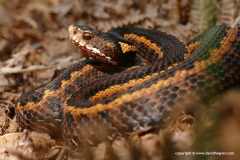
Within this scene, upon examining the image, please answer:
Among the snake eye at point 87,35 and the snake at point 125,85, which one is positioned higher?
the snake eye at point 87,35

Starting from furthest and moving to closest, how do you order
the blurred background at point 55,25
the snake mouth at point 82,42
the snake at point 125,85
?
the blurred background at point 55,25, the snake mouth at point 82,42, the snake at point 125,85

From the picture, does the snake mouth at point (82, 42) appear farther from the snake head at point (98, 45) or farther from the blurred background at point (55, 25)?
the blurred background at point (55, 25)

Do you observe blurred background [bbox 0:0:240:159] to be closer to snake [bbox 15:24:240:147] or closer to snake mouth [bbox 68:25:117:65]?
Result: snake [bbox 15:24:240:147]

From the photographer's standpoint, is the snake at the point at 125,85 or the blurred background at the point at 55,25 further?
the blurred background at the point at 55,25

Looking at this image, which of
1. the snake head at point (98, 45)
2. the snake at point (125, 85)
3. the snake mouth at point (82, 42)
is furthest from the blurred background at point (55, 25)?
the snake mouth at point (82, 42)

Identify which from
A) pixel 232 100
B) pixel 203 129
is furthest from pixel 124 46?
pixel 232 100

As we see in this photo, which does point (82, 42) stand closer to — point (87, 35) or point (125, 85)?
point (87, 35)

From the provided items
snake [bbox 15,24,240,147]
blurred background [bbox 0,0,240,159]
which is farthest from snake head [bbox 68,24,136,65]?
blurred background [bbox 0,0,240,159]

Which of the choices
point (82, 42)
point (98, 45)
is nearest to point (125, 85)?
point (98, 45)
